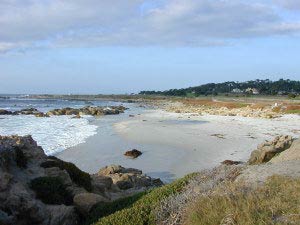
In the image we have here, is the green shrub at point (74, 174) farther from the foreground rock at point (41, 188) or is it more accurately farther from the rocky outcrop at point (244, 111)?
the rocky outcrop at point (244, 111)

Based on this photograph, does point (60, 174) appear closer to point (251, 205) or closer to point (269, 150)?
point (251, 205)

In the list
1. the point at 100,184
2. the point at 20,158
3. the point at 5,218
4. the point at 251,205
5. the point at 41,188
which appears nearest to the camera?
the point at 251,205

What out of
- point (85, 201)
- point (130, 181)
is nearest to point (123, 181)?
point (130, 181)

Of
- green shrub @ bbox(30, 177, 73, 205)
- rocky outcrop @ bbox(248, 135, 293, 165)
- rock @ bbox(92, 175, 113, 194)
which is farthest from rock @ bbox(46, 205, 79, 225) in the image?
rocky outcrop @ bbox(248, 135, 293, 165)

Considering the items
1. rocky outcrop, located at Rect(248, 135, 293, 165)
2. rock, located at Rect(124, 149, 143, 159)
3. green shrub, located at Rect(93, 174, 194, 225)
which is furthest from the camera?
rock, located at Rect(124, 149, 143, 159)

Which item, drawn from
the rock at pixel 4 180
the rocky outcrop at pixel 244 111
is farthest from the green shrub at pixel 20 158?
the rocky outcrop at pixel 244 111

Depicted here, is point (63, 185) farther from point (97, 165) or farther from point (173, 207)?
point (97, 165)

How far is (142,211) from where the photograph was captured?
24.5 ft

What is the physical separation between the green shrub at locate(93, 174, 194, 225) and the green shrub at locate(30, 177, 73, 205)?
5.16ft

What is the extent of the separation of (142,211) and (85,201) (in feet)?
6.57

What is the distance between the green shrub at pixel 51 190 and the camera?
29.7 ft

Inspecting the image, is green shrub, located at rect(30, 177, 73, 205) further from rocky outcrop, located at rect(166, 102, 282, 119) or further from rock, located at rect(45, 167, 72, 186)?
rocky outcrop, located at rect(166, 102, 282, 119)

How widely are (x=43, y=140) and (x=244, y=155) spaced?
476 inches

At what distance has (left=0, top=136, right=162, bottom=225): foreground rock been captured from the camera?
830 centimetres
